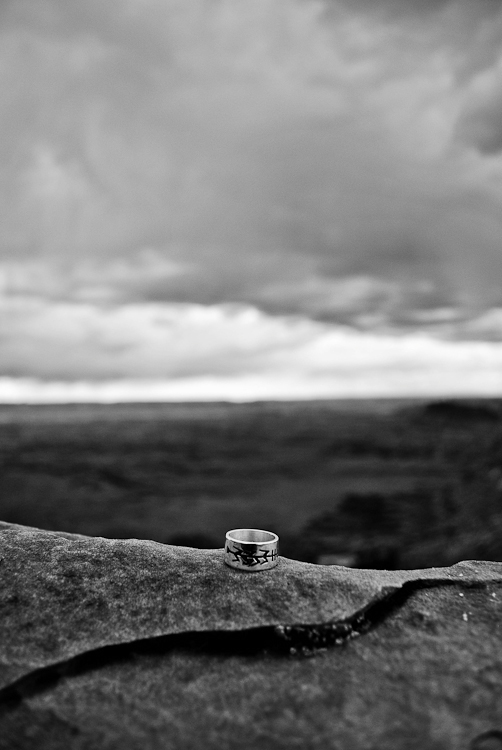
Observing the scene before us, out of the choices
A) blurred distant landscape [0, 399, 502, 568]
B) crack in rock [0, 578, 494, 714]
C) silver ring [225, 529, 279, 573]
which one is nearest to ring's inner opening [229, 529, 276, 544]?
silver ring [225, 529, 279, 573]

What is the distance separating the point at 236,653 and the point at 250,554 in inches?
29.7

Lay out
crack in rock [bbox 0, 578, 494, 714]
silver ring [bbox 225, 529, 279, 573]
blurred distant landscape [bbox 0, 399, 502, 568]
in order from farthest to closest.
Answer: blurred distant landscape [bbox 0, 399, 502, 568] < silver ring [bbox 225, 529, 279, 573] < crack in rock [bbox 0, 578, 494, 714]

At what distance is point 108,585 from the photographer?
3.72 meters

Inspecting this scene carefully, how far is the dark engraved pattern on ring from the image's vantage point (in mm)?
3871

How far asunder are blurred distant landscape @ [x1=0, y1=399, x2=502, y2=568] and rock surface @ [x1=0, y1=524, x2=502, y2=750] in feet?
31.3

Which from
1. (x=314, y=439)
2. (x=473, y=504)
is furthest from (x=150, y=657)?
(x=314, y=439)

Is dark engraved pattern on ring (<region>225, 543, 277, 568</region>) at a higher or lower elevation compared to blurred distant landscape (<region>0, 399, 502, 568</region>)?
higher

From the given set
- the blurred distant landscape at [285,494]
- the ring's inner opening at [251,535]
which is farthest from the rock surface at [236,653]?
the blurred distant landscape at [285,494]

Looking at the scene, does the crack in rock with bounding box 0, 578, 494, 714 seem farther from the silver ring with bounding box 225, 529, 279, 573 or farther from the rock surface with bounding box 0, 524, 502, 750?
the silver ring with bounding box 225, 529, 279, 573

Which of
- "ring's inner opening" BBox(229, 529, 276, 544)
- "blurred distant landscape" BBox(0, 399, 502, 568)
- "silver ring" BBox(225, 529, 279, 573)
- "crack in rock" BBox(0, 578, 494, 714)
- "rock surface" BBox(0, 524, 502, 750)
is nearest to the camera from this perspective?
"rock surface" BBox(0, 524, 502, 750)

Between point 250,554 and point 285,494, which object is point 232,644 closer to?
point 250,554

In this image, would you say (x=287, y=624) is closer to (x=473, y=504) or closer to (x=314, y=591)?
(x=314, y=591)

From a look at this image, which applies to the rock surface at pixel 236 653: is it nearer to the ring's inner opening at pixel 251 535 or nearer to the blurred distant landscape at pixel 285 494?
the ring's inner opening at pixel 251 535

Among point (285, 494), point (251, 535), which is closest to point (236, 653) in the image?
point (251, 535)
